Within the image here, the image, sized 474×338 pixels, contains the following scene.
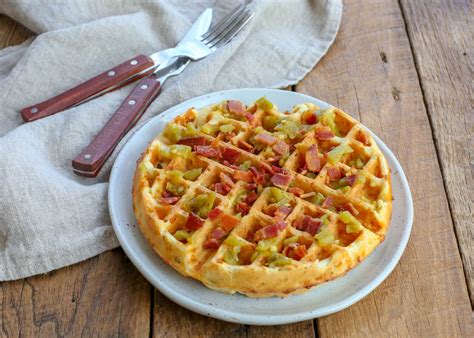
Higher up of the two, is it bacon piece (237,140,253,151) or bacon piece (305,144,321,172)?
bacon piece (237,140,253,151)

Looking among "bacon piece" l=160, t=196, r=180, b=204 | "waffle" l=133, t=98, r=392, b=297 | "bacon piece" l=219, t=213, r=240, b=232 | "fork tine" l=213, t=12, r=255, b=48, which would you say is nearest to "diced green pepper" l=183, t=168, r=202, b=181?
"waffle" l=133, t=98, r=392, b=297

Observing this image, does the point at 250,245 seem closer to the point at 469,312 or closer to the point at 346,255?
the point at 346,255

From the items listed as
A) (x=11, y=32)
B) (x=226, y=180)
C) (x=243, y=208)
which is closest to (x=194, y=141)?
(x=226, y=180)

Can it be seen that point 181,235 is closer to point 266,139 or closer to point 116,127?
point 266,139

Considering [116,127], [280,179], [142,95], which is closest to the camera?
[280,179]

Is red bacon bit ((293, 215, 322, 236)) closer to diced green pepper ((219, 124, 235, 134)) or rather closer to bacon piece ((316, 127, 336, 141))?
bacon piece ((316, 127, 336, 141))

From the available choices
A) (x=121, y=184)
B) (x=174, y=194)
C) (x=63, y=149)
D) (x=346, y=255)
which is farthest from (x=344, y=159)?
(x=63, y=149)
